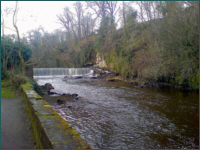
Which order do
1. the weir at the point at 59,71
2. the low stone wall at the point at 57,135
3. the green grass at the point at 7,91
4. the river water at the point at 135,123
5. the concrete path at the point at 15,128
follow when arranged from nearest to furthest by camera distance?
the low stone wall at the point at 57,135
the concrete path at the point at 15,128
the river water at the point at 135,123
the green grass at the point at 7,91
the weir at the point at 59,71

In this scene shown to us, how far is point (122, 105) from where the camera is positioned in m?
10.6

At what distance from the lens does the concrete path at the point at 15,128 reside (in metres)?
4.19

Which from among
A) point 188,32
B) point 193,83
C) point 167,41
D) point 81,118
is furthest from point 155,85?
point 81,118

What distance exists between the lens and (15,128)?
5.00 meters

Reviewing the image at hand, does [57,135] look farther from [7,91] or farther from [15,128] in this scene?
[7,91]

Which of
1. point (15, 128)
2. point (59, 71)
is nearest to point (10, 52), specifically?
point (15, 128)

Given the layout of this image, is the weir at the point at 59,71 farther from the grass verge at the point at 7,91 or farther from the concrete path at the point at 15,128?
the concrete path at the point at 15,128

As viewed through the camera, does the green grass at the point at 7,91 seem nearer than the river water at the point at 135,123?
No

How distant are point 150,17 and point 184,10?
11206 mm

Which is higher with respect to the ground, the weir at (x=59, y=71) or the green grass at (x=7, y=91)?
the weir at (x=59, y=71)

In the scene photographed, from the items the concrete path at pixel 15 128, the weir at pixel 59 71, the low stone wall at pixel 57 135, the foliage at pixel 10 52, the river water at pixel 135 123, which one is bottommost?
the river water at pixel 135 123

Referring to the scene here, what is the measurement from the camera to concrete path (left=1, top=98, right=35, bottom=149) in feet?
13.8

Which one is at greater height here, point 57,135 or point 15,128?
point 57,135

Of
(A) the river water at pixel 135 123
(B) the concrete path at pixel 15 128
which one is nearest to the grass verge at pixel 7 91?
(B) the concrete path at pixel 15 128
